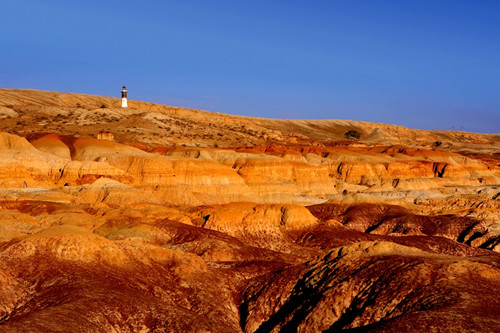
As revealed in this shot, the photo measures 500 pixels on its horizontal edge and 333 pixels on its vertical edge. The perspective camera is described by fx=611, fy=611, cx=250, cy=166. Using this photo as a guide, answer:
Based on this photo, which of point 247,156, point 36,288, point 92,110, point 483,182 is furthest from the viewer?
point 92,110

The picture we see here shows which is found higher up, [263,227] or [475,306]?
[475,306]

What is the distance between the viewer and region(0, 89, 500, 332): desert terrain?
2956 centimetres

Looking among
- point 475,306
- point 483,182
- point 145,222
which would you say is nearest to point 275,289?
point 475,306

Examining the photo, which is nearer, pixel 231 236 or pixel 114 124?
pixel 231 236

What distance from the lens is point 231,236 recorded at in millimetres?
60031

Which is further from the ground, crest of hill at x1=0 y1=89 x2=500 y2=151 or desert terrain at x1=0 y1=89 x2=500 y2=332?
crest of hill at x1=0 y1=89 x2=500 y2=151

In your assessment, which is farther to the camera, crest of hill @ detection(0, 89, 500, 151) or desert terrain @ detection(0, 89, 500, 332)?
crest of hill @ detection(0, 89, 500, 151)

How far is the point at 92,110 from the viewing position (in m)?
143

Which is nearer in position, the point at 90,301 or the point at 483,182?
the point at 90,301

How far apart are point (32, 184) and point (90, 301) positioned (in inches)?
1853

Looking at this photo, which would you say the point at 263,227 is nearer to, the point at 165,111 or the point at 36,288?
the point at 36,288

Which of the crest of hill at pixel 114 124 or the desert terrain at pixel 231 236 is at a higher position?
the crest of hill at pixel 114 124

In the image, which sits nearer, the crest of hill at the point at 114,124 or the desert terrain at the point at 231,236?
the desert terrain at the point at 231,236

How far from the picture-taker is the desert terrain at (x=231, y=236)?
29562mm
